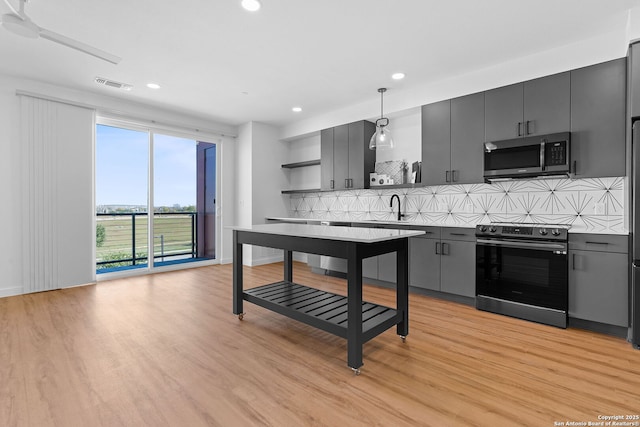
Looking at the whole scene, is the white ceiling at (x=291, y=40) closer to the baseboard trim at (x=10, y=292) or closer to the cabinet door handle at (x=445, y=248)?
the cabinet door handle at (x=445, y=248)

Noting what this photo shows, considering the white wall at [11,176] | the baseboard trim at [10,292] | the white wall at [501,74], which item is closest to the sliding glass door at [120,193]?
the white wall at [11,176]

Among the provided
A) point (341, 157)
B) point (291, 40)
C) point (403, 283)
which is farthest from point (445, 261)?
point (291, 40)

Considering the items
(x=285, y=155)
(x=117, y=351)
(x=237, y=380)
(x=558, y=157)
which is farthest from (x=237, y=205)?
(x=558, y=157)

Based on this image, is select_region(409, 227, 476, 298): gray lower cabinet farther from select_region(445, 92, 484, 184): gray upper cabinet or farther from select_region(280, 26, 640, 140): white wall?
select_region(280, 26, 640, 140): white wall

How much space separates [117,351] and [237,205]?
4.04 metres

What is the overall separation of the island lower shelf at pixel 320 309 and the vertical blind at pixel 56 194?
300cm

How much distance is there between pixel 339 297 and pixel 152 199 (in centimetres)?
389

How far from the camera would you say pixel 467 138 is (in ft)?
11.7

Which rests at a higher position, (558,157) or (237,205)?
(558,157)

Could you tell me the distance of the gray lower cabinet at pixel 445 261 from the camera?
336 cm

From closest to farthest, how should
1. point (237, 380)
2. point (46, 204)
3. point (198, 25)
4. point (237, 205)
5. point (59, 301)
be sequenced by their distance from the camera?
1. point (237, 380)
2. point (198, 25)
3. point (59, 301)
4. point (46, 204)
5. point (237, 205)

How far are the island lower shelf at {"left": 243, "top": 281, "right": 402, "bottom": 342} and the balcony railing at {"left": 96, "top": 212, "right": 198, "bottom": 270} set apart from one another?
3.23 m

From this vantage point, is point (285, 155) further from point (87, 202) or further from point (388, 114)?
point (87, 202)

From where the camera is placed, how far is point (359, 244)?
2072mm
